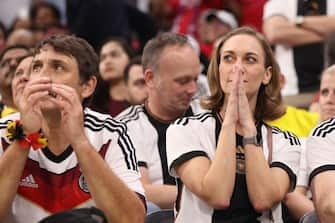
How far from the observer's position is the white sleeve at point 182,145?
13.9ft

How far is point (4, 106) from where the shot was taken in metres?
6.15

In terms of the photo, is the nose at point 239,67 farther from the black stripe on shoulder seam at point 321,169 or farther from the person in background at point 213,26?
the person in background at point 213,26

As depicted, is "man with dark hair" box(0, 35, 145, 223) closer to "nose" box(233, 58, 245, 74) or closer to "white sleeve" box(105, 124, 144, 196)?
"white sleeve" box(105, 124, 144, 196)

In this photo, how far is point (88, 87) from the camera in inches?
173

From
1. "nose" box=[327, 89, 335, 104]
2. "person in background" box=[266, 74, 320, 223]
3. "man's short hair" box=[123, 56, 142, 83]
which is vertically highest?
"nose" box=[327, 89, 335, 104]

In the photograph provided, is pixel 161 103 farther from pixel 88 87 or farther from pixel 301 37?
pixel 301 37

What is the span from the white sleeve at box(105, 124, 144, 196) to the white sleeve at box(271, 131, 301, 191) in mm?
667

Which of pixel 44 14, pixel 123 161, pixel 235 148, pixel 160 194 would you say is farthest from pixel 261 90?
pixel 44 14

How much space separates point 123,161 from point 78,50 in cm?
58

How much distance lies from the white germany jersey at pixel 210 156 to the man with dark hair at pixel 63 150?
0.80 feet

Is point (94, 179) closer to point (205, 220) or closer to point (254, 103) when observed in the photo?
point (205, 220)

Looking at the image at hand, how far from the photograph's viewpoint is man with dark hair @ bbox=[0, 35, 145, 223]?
12.8ft

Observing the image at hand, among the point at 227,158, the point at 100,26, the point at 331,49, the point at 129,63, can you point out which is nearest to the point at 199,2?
the point at 100,26

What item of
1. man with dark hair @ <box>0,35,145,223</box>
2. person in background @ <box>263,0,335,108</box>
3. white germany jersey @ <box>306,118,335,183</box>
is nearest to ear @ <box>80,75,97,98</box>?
man with dark hair @ <box>0,35,145,223</box>
